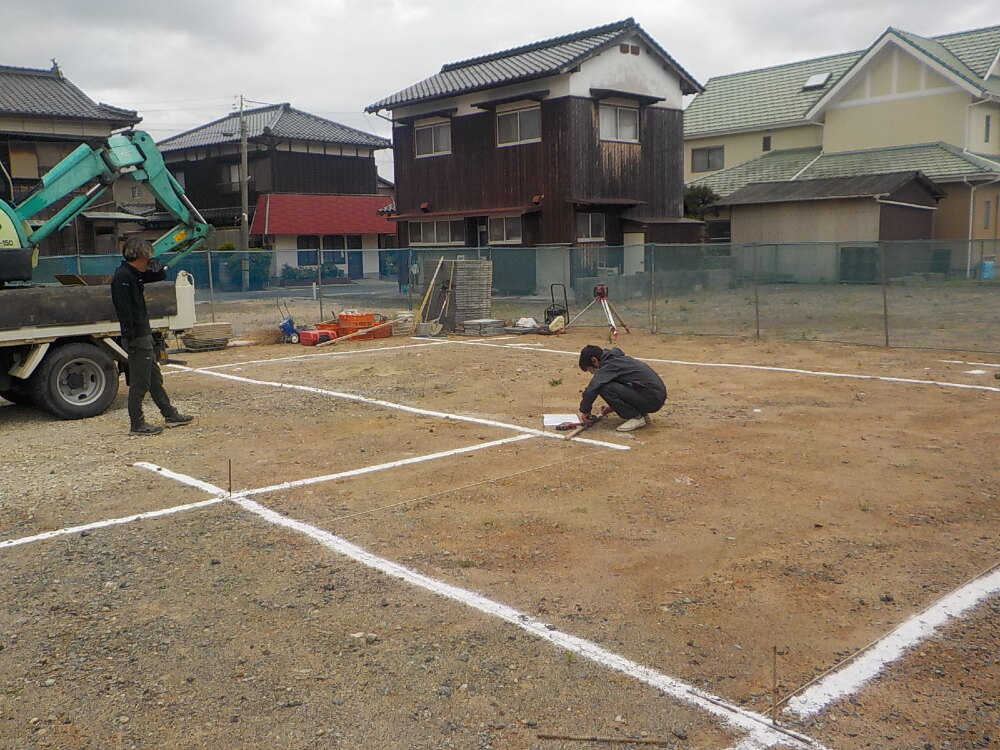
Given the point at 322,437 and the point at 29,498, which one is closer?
the point at 29,498

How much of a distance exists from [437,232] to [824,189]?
13157 mm

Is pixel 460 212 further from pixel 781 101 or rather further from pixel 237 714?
pixel 237 714

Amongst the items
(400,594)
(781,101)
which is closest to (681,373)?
(400,594)

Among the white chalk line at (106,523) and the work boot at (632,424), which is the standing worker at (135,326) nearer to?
the white chalk line at (106,523)

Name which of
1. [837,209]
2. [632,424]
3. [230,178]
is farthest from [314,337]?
→ [230,178]

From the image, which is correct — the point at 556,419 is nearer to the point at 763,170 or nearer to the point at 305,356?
the point at 305,356

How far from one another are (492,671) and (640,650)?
0.69m

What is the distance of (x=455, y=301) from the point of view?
18.4m

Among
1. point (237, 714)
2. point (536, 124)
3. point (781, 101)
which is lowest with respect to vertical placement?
point (237, 714)

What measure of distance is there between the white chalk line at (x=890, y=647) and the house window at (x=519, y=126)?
24171 millimetres

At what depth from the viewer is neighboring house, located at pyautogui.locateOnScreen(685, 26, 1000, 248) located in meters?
29.9

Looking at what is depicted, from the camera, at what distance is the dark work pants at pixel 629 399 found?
27.1ft

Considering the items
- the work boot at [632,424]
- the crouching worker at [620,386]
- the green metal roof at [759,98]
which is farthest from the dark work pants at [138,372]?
the green metal roof at [759,98]

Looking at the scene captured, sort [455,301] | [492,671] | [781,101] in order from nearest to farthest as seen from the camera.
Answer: [492,671] → [455,301] → [781,101]
